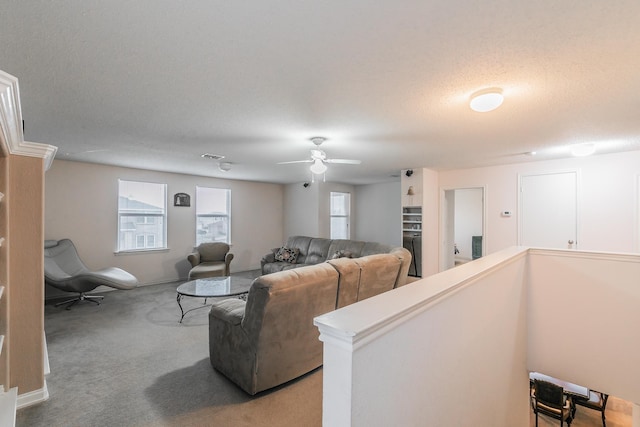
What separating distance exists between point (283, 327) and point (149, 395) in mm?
1156

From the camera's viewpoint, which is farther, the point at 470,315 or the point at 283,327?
the point at 283,327

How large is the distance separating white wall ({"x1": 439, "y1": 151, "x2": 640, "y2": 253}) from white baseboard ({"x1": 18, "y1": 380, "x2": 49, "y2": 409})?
629cm

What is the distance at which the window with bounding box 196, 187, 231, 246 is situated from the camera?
639 cm

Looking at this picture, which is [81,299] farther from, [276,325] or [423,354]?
[423,354]

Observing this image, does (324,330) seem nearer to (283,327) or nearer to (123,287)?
(283,327)

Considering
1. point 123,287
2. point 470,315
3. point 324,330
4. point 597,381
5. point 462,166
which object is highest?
point 462,166

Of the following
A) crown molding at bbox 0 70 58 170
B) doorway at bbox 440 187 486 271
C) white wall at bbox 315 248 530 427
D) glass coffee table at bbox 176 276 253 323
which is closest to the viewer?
white wall at bbox 315 248 530 427

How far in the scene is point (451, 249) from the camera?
622 cm

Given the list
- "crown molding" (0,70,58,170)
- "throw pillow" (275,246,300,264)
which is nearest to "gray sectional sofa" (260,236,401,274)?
"throw pillow" (275,246,300,264)

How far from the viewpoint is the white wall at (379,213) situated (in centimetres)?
747

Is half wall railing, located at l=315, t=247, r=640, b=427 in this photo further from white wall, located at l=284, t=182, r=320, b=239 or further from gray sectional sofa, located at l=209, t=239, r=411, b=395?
white wall, located at l=284, t=182, r=320, b=239

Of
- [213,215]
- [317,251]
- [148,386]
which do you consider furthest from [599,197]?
[213,215]

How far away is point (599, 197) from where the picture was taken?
4281 millimetres

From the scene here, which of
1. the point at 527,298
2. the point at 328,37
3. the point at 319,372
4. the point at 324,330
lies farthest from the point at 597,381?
the point at 328,37
